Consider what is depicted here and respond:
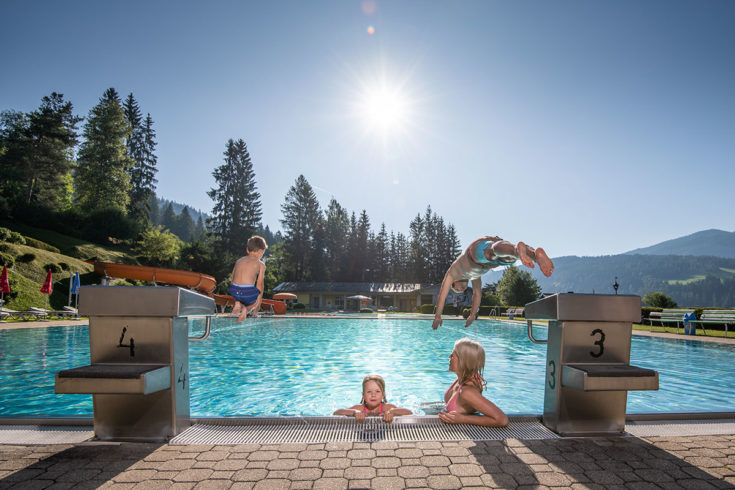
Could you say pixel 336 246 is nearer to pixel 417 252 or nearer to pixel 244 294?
pixel 417 252

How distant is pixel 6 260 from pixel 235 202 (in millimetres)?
35564

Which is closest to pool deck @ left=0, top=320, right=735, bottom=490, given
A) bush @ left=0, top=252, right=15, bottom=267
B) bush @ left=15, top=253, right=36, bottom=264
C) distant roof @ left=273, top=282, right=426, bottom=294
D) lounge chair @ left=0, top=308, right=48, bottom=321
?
lounge chair @ left=0, top=308, right=48, bottom=321

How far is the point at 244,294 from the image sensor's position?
16.6 ft

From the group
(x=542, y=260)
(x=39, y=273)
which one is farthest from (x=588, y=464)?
(x=39, y=273)

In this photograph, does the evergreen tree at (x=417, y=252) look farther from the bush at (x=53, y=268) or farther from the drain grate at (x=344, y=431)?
the drain grate at (x=344, y=431)

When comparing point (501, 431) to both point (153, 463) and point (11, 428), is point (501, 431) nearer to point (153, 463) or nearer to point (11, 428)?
point (153, 463)

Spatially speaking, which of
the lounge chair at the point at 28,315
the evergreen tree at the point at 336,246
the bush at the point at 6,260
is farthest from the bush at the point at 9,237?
the evergreen tree at the point at 336,246

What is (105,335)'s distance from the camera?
10.5ft

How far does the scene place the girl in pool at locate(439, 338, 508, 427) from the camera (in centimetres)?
353

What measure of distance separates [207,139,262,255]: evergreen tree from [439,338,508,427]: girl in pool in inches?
2048

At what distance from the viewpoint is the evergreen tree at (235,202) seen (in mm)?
53969

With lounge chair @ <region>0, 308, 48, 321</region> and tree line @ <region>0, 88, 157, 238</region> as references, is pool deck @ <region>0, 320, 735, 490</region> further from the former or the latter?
tree line @ <region>0, 88, 157, 238</region>

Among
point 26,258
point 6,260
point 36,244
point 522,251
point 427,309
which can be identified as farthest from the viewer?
point 427,309

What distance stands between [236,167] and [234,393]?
54.1m
